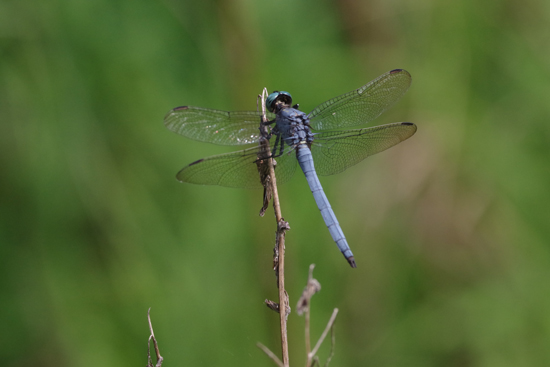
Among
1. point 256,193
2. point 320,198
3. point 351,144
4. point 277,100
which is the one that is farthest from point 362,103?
point 256,193

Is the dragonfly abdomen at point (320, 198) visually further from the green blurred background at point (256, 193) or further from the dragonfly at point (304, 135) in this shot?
the green blurred background at point (256, 193)

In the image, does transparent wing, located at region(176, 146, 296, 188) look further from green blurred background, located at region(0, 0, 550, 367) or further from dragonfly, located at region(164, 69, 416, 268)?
green blurred background, located at region(0, 0, 550, 367)

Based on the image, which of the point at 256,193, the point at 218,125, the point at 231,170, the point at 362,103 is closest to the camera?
the point at 231,170

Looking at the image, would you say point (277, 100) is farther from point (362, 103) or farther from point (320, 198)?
point (320, 198)

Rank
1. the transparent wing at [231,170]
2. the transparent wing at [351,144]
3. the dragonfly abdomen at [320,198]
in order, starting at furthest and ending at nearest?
the transparent wing at [351,144], the dragonfly abdomen at [320,198], the transparent wing at [231,170]

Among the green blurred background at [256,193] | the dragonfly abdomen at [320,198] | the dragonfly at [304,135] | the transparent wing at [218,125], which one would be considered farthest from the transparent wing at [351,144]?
the transparent wing at [218,125]

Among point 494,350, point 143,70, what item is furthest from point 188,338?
point 494,350

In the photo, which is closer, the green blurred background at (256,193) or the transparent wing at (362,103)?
the green blurred background at (256,193)

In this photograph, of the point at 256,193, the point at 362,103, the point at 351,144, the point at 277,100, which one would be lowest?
the point at 256,193

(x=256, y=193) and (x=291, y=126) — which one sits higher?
(x=291, y=126)
